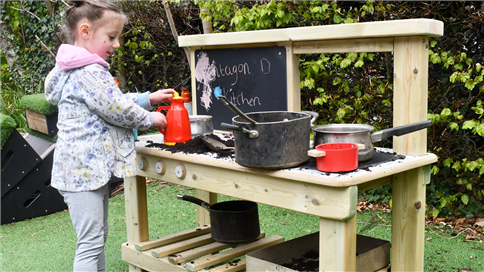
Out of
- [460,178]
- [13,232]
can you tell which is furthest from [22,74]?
[460,178]

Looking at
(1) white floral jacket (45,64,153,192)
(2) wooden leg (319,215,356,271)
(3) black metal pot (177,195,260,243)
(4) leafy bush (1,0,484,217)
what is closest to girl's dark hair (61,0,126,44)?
(1) white floral jacket (45,64,153,192)

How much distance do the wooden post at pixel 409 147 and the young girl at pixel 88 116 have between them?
1.14 meters

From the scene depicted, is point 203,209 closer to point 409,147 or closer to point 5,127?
point 409,147

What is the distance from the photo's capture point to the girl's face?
2.16 meters

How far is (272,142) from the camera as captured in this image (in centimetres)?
177

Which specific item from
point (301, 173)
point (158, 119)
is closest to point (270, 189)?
point (301, 173)

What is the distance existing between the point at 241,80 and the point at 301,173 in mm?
1096

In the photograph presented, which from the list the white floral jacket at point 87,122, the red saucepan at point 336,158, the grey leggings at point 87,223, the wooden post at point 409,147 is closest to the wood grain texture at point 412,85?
the wooden post at point 409,147

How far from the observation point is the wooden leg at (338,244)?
5.75ft

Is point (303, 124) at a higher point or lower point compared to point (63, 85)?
lower

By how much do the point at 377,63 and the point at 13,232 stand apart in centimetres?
316

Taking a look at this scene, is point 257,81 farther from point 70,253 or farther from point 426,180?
point 70,253

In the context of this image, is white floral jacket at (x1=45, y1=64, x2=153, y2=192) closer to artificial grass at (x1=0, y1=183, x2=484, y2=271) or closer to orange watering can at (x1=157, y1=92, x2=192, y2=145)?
orange watering can at (x1=157, y1=92, x2=192, y2=145)

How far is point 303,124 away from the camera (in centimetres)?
183
